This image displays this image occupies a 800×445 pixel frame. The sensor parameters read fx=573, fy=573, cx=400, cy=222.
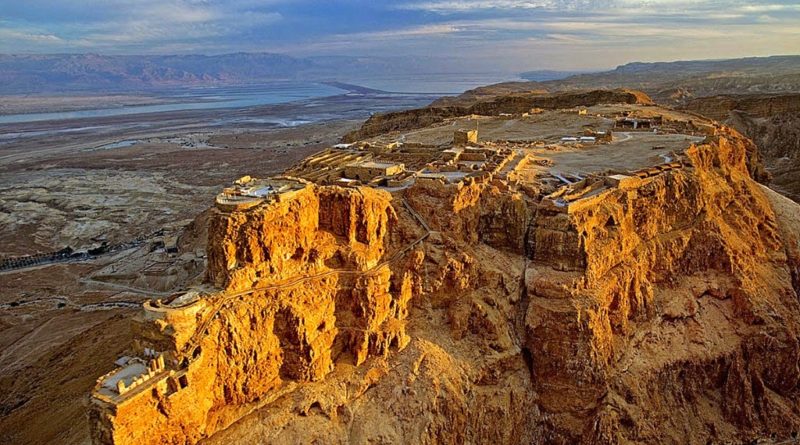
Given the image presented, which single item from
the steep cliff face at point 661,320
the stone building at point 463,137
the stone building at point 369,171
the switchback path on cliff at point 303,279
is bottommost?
the steep cliff face at point 661,320

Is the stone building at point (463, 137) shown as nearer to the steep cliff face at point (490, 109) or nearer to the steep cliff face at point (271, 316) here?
the steep cliff face at point (271, 316)

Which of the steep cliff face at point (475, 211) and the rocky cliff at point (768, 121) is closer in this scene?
the steep cliff face at point (475, 211)

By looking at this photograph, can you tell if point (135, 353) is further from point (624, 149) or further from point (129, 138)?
point (129, 138)

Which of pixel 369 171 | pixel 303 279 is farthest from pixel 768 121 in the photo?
pixel 303 279

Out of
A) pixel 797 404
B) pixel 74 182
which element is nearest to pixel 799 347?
pixel 797 404

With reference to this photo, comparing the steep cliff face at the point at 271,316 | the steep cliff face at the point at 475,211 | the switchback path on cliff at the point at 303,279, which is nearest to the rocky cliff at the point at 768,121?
the steep cliff face at the point at 475,211

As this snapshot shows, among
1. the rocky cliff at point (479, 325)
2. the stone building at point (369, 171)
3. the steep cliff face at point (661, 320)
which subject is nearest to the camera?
the rocky cliff at point (479, 325)

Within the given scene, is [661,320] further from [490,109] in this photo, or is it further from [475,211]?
[490,109]
